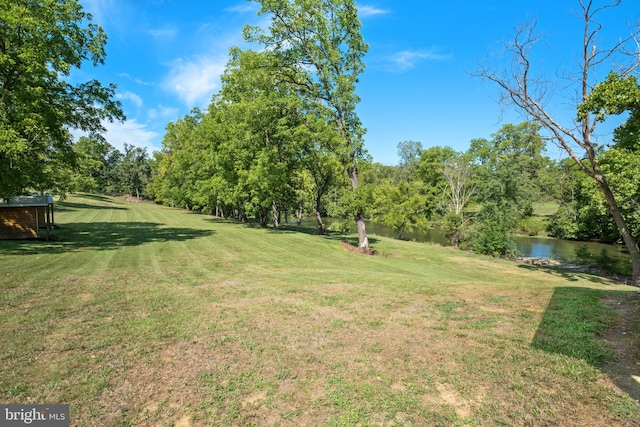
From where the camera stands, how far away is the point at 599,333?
4930mm

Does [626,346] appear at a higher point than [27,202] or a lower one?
lower

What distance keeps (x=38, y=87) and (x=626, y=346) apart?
17.4m

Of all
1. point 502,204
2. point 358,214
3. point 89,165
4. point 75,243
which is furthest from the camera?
point 89,165

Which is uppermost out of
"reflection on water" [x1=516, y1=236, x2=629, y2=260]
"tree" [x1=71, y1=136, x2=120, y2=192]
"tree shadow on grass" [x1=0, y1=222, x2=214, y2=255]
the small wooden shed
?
"tree" [x1=71, y1=136, x2=120, y2=192]

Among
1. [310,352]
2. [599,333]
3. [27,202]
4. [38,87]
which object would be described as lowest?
[310,352]

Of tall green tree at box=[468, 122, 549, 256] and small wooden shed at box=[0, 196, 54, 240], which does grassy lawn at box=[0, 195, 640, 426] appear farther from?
tall green tree at box=[468, 122, 549, 256]

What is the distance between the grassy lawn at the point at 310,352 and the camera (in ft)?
11.5

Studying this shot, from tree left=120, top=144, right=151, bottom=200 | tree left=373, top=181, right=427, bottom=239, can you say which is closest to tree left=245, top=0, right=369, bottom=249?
tree left=373, top=181, right=427, bottom=239

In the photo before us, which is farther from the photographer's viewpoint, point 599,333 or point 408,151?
point 408,151

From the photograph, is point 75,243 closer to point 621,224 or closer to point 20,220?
point 20,220

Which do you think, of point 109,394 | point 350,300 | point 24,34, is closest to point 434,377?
point 350,300

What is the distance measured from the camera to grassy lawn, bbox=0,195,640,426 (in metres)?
3.52

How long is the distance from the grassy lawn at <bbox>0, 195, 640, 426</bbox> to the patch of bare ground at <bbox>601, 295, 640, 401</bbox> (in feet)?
0.12

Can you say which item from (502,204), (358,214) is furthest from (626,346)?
(502,204)
